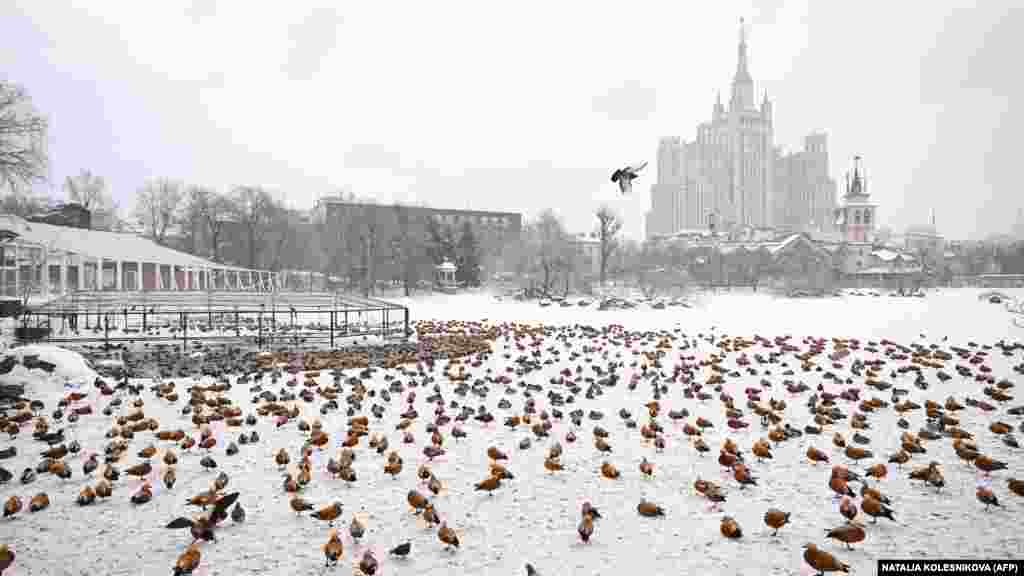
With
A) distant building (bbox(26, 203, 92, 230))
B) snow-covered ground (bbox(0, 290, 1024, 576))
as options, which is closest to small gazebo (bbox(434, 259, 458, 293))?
distant building (bbox(26, 203, 92, 230))

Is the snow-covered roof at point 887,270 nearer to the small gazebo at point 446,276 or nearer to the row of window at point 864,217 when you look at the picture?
the row of window at point 864,217

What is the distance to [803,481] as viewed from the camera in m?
5.37

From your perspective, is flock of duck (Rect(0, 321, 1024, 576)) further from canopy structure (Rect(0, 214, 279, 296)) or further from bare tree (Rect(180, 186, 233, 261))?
bare tree (Rect(180, 186, 233, 261))

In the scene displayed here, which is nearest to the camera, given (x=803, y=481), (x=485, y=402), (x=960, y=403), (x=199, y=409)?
(x=803, y=481)

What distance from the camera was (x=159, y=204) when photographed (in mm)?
69062

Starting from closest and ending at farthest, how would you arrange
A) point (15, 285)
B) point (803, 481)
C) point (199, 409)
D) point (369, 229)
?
point (803, 481) → point (199, 409) → point (15, 285) → point (369, 229)

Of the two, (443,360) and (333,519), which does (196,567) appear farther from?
(443,360)

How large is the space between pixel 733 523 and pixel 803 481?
5.14ft

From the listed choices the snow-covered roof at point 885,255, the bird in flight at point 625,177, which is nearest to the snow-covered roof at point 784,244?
the snow-covered roof at point 885,255

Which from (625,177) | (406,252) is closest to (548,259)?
(406,252)

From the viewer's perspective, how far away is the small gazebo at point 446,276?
174 feet

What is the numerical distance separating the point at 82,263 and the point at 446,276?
1146 inches

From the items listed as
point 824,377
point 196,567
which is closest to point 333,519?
point 196,567

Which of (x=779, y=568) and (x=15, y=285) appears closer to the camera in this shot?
(x=779, y=568)
